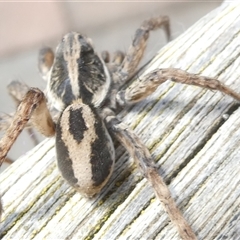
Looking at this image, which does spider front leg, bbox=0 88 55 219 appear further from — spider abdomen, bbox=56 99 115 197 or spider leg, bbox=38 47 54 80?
spider leg, bbox=38 47 54 80

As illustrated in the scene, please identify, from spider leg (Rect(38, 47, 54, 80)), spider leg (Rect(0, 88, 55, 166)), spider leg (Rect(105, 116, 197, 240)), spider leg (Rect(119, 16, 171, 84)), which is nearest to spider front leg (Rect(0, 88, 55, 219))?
spider leg (Rect(0, 88, 55, 166))

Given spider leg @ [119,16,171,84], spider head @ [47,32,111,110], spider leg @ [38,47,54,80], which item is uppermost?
spider head @ [47,32,111,110]

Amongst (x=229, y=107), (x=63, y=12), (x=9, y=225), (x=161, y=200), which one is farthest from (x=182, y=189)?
(x=63, y=12)

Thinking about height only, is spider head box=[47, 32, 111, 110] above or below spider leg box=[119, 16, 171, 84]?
above

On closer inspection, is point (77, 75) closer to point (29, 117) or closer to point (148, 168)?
point (29, 117)

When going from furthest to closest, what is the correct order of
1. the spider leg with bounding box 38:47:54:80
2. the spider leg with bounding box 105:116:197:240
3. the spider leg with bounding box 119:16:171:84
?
the spider leg with bounding box 38:47:54:80 → the spider leg with bounding box 119:16:171:84 → the spider leg with bounding box 105:116:197:240

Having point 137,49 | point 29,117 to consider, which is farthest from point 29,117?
point 137,49

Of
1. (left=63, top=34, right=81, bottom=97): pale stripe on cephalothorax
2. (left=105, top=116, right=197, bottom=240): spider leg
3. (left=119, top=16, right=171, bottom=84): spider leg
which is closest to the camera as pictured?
(left=105, top=116, right=197, bottom=240): spider leg

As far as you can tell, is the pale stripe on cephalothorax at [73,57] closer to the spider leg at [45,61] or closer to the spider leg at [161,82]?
the spider leg at [161,82]
